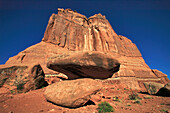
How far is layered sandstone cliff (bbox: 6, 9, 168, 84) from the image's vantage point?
22297 mm

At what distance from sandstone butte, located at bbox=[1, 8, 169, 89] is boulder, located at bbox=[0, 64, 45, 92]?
32.1ft

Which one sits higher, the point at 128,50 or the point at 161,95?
the point at 128,50

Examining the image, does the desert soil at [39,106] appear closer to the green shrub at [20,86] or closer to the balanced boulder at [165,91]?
the green shrub at [20,86]

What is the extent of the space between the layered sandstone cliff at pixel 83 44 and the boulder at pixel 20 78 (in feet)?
32.3

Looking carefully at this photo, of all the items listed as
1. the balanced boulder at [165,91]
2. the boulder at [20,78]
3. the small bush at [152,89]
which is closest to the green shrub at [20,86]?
Answer: the boulder at [20,78]

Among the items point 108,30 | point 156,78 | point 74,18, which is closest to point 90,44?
point 108,30

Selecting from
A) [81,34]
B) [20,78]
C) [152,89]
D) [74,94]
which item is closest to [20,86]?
[20,78]

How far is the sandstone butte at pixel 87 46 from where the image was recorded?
2186 centimetres

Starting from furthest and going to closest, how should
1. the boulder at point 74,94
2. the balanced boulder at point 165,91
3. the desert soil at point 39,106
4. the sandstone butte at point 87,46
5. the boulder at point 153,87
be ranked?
→ 1. the sandstone butte at point 87,46
2. the boulder at point 153,87
3. the balanced boulder at point 165,91
4. the boulder at point 74,94
5. the desert soil at point 39,106

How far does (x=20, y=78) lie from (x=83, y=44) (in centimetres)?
2969

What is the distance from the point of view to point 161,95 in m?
11.8

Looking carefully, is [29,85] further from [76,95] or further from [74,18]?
[74,18]

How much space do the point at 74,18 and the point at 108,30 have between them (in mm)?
15804

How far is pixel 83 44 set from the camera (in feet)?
118
